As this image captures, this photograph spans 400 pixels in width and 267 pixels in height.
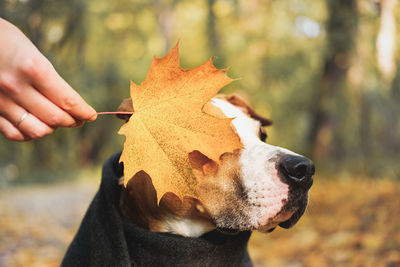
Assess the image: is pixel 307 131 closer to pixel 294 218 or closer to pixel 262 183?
pixel 294 218

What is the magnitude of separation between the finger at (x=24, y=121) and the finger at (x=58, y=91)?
10cm

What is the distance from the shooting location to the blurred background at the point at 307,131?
15.8ft

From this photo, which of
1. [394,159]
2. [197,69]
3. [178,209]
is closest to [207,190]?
[178,209]

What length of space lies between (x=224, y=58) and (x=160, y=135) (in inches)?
488

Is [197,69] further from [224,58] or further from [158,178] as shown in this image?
[224,58]

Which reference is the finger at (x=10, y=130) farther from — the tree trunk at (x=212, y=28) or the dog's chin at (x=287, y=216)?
the tree trunk at (x=212, y=28)

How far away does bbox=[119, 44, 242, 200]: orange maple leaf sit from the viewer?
1447 mm

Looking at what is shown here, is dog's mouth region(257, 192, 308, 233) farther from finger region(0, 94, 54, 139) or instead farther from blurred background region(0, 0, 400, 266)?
finger region(0, 94, 54, 139)

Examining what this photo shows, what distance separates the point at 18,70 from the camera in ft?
3.79

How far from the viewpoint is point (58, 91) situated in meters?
1.25

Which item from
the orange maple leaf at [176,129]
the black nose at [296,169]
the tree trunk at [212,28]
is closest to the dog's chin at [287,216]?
the black nose at [296,169]

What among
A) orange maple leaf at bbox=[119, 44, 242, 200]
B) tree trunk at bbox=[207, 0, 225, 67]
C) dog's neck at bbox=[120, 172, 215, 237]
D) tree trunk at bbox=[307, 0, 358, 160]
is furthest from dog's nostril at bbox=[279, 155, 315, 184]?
tree trunk at bbox=[207, 0, 225, 67]

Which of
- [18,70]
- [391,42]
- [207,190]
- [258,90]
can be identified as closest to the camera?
[18,70]

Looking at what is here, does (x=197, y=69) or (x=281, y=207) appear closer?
(x=197, y=69)
